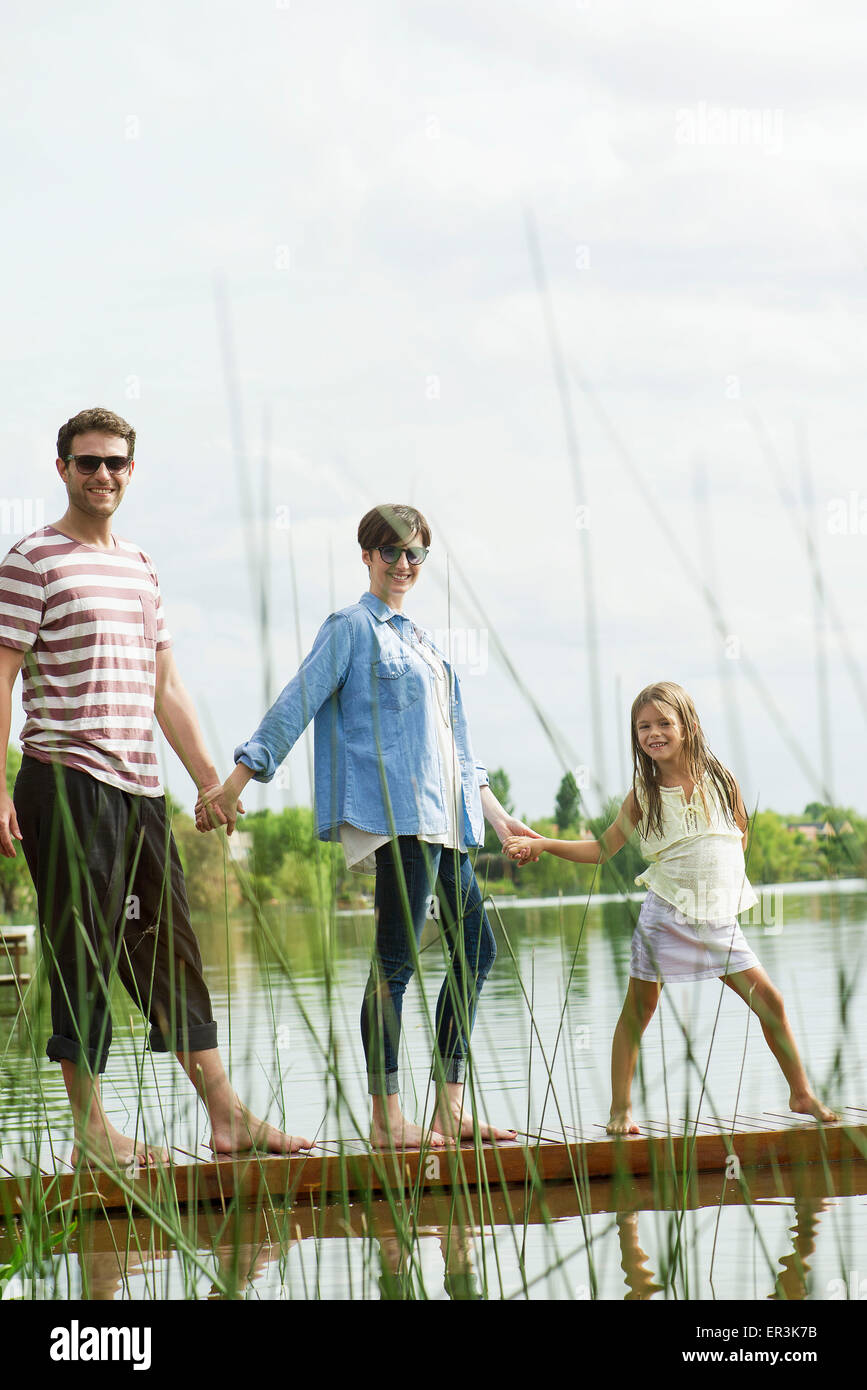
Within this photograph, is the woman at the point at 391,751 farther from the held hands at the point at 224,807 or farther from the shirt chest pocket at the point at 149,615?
the shirt chest pocket at the point at 149,615

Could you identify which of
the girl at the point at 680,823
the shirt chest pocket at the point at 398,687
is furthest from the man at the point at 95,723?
the girl at the point at 680,823

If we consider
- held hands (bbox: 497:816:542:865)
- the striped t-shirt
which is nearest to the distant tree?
held hands (bbox: 497:816:542:865)

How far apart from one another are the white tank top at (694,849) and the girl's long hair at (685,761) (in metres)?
0.02

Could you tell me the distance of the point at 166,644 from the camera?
3238 millimetres

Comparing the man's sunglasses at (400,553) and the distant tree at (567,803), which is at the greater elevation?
the man's sunglasses at (400,553)

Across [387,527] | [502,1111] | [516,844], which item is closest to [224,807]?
[516,844]

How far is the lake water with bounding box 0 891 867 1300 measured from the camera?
1361 millimetres

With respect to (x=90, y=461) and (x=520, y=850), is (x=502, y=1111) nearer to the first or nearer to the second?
(x=520, y=850)

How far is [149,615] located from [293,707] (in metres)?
0.37

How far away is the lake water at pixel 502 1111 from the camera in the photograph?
136 cm

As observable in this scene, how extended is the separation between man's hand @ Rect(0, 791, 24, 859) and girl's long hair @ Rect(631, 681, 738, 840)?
1.42 m
